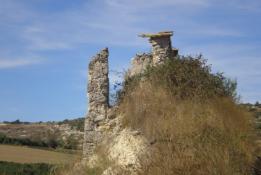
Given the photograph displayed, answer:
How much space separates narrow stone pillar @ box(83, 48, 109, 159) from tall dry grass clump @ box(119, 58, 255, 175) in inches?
27.5

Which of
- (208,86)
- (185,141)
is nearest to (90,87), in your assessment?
(208,86)

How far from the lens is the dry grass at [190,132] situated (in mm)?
13367

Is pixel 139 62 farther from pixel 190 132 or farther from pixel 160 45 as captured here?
pixel 190 132

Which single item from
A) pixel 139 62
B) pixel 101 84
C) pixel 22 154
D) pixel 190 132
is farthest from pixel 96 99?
pixel 22 154

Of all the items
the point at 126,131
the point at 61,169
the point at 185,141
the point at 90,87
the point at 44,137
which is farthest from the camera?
the point at 44,137

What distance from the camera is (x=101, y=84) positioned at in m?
18.4

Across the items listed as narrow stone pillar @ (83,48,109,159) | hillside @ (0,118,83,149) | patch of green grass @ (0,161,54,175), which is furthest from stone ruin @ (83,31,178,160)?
hillside @ (0,118,83,149)

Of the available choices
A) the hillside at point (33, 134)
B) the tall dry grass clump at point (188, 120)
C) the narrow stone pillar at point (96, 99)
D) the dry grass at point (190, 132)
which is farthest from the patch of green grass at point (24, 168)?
the dry grass at point (190, 132)

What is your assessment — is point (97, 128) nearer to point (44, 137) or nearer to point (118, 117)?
point (118, 117)

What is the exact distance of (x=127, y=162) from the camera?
14727 mm

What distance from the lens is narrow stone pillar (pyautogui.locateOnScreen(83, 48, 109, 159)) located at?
18.2 m

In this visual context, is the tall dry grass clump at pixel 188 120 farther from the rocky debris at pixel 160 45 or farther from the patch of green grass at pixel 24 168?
the patch of green grass at pixel 24 168

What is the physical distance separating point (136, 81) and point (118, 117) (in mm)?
1405

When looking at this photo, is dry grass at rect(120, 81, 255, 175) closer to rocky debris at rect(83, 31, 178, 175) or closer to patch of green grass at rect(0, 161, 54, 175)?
rocky debris at rect(83, 31, 178, 175)
